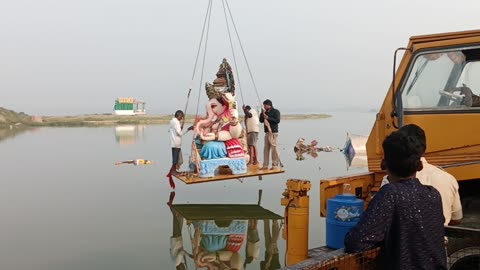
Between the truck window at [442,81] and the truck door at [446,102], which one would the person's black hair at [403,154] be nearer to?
the truck door at [446,102]

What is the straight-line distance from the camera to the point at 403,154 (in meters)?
2.46

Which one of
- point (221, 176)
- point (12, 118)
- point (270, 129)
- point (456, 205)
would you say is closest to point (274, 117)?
point (270, 129)

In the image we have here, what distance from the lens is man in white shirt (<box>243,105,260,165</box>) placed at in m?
11.7

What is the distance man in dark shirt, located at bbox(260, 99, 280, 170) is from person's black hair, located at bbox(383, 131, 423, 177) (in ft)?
28.0

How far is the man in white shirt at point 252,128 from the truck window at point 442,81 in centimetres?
719

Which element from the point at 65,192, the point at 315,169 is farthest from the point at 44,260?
the point at 315,169

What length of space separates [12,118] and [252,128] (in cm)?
4330

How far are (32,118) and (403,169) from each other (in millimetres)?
53442

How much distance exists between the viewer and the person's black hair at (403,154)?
2453mm

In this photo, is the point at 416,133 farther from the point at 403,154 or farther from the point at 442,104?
the point at 442,104

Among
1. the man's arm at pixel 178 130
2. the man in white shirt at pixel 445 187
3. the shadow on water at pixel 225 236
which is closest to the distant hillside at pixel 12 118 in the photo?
the man's arm at pixel 178 130

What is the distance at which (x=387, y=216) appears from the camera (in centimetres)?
238

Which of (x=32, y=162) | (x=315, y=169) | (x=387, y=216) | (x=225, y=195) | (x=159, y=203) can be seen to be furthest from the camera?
(x=32, y=162)

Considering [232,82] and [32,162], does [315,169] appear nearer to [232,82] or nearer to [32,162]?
[232,82]
